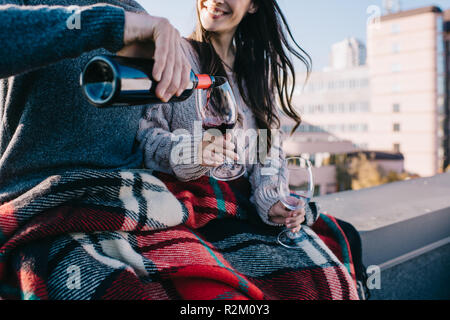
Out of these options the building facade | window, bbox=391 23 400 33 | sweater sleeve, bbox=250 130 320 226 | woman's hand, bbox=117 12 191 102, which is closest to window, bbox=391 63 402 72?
the building facade

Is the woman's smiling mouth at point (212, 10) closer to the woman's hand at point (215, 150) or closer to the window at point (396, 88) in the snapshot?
the woman's hand at point (215, 150)

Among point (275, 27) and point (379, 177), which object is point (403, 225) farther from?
point (379, 177)

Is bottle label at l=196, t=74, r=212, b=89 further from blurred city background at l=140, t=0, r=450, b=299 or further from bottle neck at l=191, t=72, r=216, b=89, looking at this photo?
blurred city background at l=140, t=0, r=450, b=299

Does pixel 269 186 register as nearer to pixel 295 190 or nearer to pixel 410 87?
pixel 295 190

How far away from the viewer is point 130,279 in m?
0.64

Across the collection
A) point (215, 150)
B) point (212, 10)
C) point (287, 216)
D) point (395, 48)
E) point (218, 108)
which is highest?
point (395, 48)

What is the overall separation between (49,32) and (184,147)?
50 cm

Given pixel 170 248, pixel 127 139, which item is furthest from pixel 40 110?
pixel 170 248

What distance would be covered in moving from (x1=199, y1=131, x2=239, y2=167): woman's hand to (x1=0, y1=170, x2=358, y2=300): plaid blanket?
13cm

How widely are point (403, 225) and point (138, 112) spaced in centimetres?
130

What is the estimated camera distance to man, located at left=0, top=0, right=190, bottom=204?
1.82 feet

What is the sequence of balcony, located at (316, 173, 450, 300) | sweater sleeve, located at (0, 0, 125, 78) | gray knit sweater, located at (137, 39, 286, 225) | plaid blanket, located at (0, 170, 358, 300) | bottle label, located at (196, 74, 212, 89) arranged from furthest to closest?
balcony, located at (316, 173, 450, 300), gray knit sweater, located at (137, 39, 286, 225), bottle label, located at (196, 74, 212, 89), plaid blanket, located at (0, 170, 358, 300), sweater sleeve, located at (0, 0, 125, 78)

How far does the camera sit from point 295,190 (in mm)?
1126

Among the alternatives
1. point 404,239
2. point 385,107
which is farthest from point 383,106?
point 404,239
